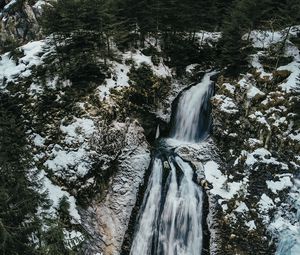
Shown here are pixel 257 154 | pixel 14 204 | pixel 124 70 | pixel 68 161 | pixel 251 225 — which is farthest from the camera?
pixel 124 70

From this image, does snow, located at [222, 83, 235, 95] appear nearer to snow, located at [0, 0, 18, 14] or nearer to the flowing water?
the flowing water

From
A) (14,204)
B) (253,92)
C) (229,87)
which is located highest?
(14,204)

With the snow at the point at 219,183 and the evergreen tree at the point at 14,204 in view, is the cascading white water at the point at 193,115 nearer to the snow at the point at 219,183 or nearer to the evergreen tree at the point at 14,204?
the snow at the point at 219,183

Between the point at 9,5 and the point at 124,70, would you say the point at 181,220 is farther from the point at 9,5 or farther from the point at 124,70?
the point at 9,5

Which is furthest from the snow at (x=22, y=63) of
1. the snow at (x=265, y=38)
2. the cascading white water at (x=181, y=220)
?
the snow at (x=265, y=38)

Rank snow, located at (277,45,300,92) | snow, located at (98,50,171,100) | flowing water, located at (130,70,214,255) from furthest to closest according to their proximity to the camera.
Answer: snow, located at (98,50,171,100), snow, located at (277,45,300,92), flowing water, located at (130,70,214,255)

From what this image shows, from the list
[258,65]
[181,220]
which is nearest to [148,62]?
[258,65]

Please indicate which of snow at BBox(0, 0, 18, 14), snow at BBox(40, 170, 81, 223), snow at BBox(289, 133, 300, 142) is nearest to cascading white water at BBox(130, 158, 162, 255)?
snow at BBox(40, 170, 81, 223)
